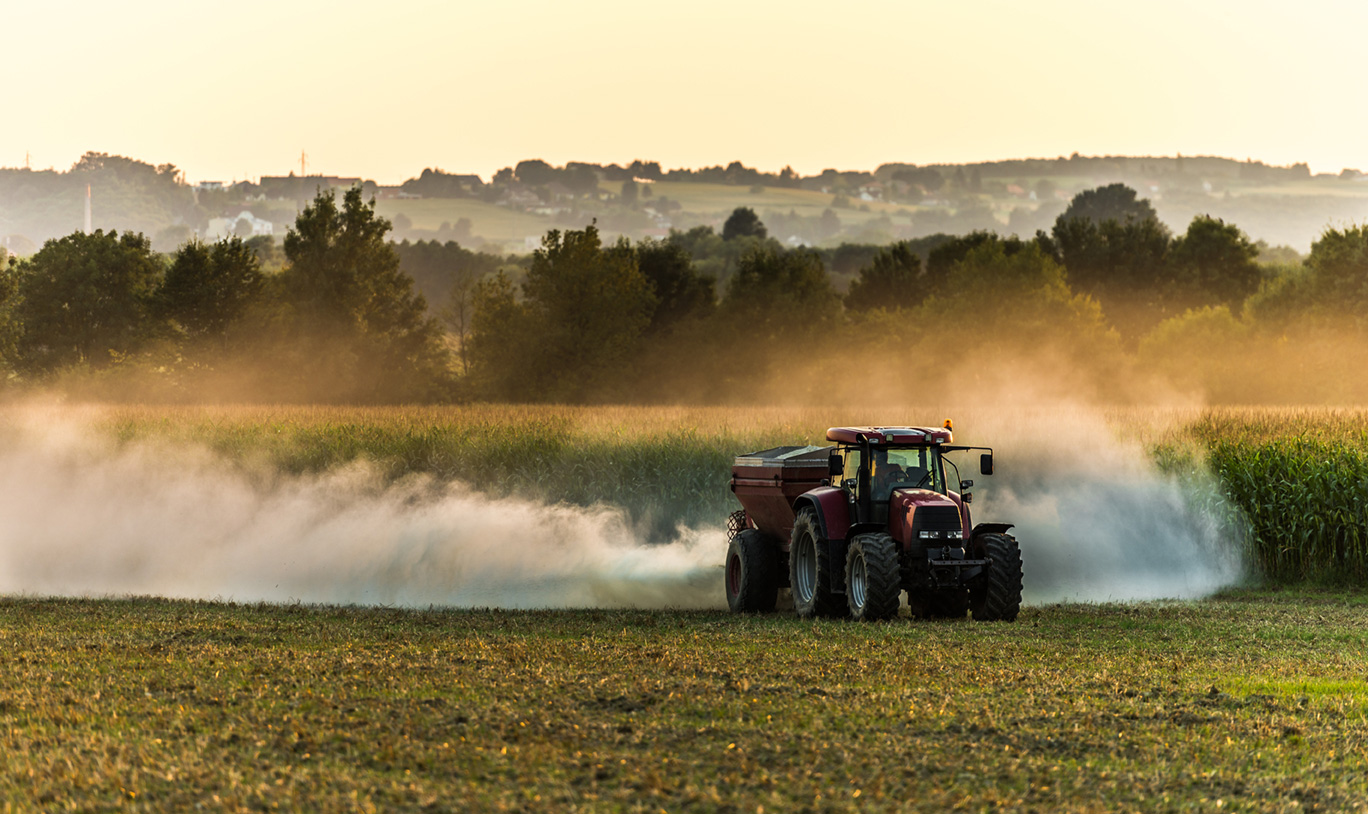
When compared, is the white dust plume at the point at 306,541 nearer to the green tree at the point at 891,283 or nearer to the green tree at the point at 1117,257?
the green tree at the point at 891,283

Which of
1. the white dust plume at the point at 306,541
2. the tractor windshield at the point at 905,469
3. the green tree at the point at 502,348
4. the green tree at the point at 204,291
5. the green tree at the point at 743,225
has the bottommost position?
the white dust plume at the point at 306,541

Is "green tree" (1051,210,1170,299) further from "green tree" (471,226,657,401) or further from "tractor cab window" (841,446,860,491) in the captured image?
"tractor cab window" (841,446,860,491)

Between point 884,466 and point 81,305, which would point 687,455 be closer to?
point 884,466

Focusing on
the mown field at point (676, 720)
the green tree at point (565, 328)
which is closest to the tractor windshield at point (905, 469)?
the mown field at point (676, 720)

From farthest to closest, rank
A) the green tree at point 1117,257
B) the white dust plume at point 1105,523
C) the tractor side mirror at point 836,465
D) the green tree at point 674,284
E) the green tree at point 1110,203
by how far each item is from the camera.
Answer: the green tree at point 1110,203, the green tree at point 1117,257, the green tree at point 674,284, the white dust plume at point 1105,523, the tractor side mirror at point 836,465

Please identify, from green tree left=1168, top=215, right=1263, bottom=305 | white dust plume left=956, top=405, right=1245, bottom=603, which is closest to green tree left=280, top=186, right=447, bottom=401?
green tree left=1168, top=215, right=1263, bottom=305

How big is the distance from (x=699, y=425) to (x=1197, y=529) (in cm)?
1035

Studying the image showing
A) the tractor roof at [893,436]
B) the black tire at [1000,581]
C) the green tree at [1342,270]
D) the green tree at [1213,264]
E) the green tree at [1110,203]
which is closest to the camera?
the black tire at [1000,581]

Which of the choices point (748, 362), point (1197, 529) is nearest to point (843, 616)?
point (1197, 529)

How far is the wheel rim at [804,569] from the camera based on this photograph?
16906 mm

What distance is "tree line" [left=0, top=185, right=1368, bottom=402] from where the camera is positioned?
6719 cm

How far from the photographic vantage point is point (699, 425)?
28.6m

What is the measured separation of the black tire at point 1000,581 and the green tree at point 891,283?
71.1 m

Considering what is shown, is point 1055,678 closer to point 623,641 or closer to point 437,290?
point 623,641
